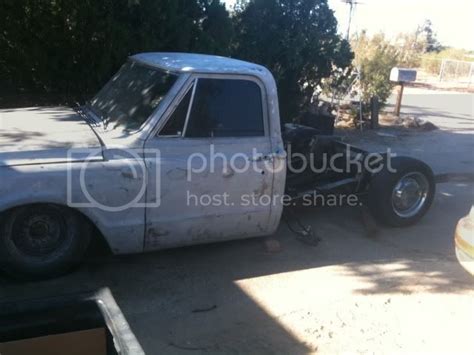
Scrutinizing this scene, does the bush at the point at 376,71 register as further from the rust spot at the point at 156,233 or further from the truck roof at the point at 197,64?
A: the rust spot at the point at 156,233

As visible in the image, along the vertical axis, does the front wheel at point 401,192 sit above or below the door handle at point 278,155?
below

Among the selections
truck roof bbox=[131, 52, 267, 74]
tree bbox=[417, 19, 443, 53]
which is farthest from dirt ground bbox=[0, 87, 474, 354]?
tree bbox=[417, 19, 443, 53]

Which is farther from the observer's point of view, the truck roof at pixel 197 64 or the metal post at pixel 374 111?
the metal post at pixel 374 111

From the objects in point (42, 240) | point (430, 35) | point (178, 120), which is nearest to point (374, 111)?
point (178, 120)

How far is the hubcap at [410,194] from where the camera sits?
5598 mm

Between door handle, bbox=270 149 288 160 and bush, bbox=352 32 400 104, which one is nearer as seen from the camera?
door handle, bbox=270 149 288 160

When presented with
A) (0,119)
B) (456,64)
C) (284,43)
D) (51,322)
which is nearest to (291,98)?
(284,43)

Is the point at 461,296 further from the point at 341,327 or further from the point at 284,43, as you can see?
the point at 284,43

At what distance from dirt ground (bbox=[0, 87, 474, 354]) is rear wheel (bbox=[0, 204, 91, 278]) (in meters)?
0.16

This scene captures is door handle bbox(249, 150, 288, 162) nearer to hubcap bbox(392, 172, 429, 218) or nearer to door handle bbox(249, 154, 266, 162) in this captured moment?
door handle bbox(249, 154, 266, 162)

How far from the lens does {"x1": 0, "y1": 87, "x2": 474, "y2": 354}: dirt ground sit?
356cm

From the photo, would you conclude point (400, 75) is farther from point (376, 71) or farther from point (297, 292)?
point (297, 292)

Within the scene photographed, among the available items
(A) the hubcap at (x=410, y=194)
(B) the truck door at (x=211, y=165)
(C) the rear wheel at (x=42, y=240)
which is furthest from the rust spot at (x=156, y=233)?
(A) the hubcap at (x=410, y=194)

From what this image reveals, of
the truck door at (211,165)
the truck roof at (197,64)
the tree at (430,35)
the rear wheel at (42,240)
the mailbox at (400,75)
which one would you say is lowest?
the rear wheel at (42,240)
